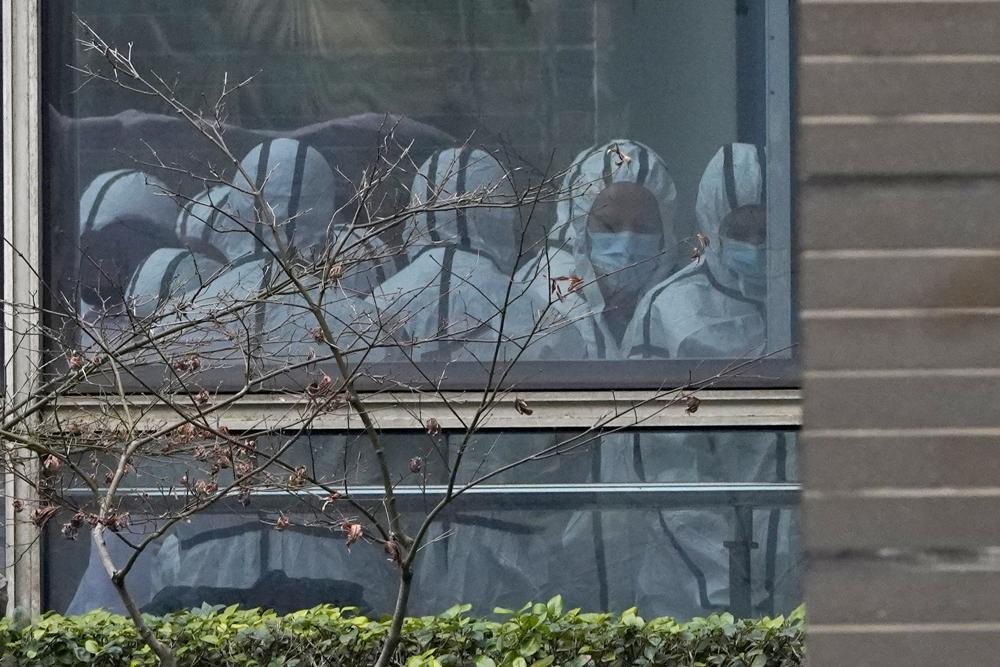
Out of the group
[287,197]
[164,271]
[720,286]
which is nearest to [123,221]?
[164,271]

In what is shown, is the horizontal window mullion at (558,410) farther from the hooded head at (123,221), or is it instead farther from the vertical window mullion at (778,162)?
the hooded head at (123,221)

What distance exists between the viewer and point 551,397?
692 cm

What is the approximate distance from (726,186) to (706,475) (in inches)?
65.7

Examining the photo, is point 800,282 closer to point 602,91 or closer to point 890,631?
point 890,631

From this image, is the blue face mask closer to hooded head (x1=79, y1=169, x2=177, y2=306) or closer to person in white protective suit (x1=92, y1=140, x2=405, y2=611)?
person in white protective suit (x1=92, y1=140, x2=405, y2=611)

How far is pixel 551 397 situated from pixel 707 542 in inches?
49.3

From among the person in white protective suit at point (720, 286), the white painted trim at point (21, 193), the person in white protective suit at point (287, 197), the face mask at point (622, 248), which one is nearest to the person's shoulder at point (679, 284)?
the person in white protective suit at point (720, 286)

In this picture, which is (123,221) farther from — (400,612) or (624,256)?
(400,612)

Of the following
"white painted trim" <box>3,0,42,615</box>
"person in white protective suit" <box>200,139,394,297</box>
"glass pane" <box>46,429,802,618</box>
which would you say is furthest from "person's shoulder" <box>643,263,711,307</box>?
"white painted trim" <box>3,0,42,615</box>

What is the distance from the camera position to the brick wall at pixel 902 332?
1302 millimetres

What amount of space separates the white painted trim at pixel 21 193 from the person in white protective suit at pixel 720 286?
11.3 feet

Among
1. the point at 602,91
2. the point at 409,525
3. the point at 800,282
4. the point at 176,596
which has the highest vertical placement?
the point at 602,91

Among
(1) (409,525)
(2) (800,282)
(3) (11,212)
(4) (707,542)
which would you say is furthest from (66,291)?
(2) (800,282)

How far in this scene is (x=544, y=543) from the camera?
7082mm
